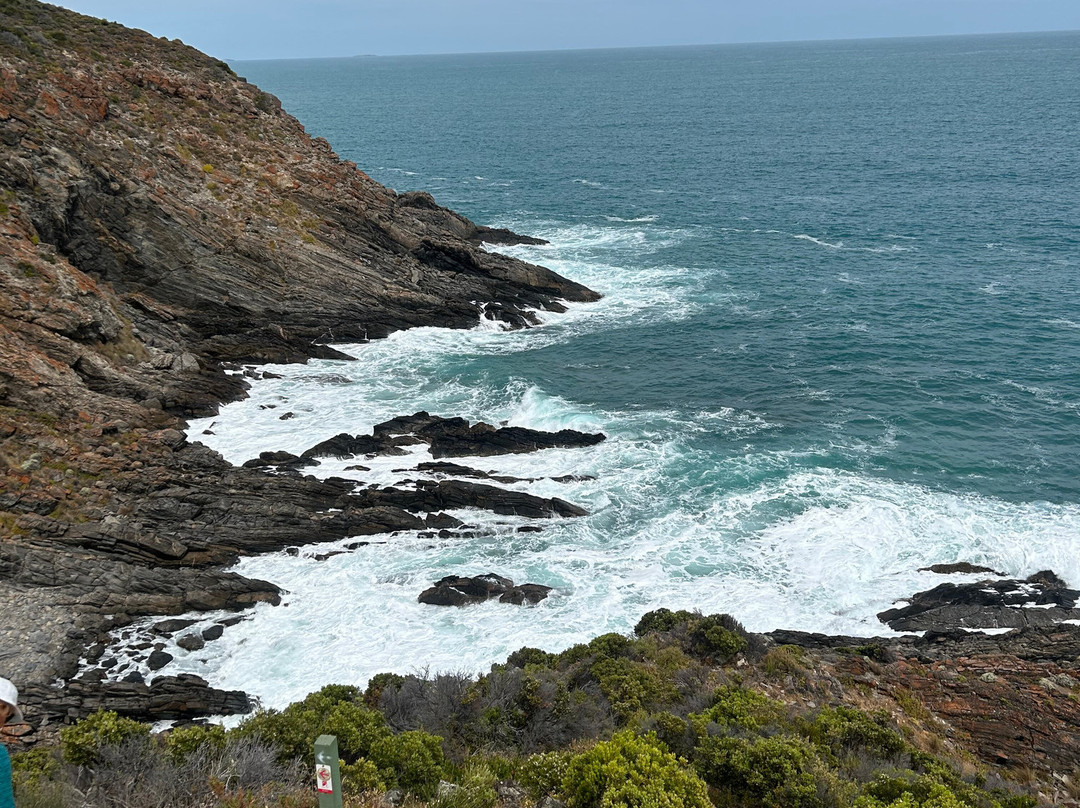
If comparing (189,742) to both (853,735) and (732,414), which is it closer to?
(853,735)

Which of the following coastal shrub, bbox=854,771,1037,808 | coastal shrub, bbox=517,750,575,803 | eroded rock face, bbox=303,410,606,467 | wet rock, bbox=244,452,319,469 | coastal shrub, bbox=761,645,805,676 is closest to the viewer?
coastal shrub, bbox=854,771,1037,808

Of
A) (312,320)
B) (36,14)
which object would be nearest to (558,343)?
(312,320)

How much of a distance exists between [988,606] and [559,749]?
54.0 feet

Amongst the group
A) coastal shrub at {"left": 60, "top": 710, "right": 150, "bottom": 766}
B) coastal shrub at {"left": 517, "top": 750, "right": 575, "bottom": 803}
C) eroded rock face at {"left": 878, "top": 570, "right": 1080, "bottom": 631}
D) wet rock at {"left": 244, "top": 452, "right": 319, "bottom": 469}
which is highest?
coastal shrub at {"left": 60, "top": 710, "right": 150, "bottom": 766}

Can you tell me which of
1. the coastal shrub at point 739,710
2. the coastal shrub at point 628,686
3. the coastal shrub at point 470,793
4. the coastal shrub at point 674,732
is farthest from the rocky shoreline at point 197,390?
the coastal shrub at point 470,793

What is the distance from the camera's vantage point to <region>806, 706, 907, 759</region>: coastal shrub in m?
15.4

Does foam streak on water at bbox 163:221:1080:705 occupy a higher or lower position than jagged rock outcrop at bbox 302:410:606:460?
lower

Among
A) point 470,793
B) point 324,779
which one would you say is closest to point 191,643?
point 470,793

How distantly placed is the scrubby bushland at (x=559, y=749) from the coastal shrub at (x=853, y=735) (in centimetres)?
3

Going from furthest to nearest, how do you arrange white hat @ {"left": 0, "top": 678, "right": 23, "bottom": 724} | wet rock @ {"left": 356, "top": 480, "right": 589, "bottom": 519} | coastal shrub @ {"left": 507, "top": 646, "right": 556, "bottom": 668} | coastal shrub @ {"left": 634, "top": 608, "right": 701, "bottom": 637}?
wet rock @ {"left": 356, "top": 480, "right": 589, "bottom": 519}
coastal shrub @ {"left": 634, "top": 608, "right": 701, "bottom": 637}
coastal shrub @ {"left": 507, "top": 646, "right": 556, "bottom": 668}
white hat @ {"left": 0, "top": 678, "right": 23, "bottom": 724}

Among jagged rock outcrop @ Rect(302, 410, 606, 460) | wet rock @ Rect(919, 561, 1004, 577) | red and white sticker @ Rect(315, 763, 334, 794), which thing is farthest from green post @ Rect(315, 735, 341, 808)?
jagged rock outcrop @ Rect(302, 410, 606, 460)

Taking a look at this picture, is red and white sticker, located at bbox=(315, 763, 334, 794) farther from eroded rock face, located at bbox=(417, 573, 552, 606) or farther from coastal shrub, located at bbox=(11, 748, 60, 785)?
eroded rock face, located at bbox=(417, 573, 552, 606)

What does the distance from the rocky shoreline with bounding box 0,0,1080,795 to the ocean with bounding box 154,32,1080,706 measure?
1370mm

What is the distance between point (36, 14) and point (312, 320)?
28.6 metres
